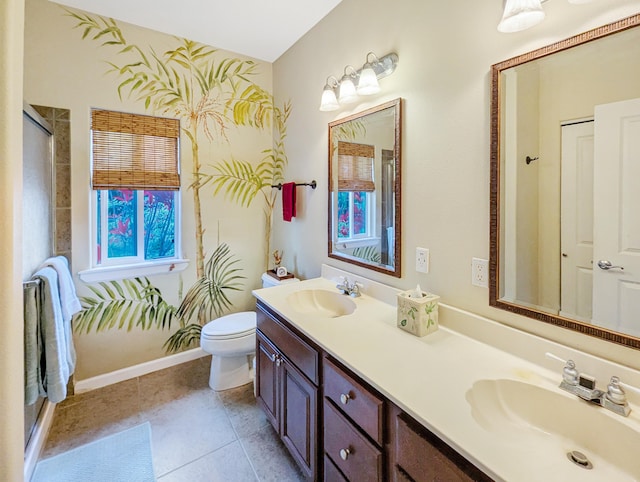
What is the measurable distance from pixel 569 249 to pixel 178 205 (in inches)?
95.8

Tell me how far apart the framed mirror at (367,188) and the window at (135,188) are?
4.28 feet

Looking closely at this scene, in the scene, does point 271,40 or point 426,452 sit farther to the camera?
point 271,40

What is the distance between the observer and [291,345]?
Answer: 1.42 metres

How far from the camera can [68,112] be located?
1987 mm

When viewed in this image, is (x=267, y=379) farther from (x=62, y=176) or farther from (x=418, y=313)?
(x=62, y=176)

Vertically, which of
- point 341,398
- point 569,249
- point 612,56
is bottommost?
point 341,398

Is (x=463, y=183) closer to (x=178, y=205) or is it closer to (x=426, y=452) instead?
(x=426, y=452)

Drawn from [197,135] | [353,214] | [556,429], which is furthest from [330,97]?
[556,429]

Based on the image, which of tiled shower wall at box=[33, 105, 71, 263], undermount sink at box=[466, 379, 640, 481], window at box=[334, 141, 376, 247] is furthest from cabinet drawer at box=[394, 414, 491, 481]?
tiled shower wall at box=[33, 105, 71, 263]

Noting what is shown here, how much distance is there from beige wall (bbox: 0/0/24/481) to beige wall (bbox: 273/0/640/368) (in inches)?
56.3

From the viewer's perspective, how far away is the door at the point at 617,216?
33.2 inches

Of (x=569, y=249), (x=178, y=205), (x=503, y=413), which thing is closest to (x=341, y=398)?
(x=503, y=413)

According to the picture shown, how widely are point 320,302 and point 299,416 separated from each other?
650 millimetres

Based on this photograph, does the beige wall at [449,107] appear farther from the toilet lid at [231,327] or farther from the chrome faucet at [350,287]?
the toilet lid at [231,327]
